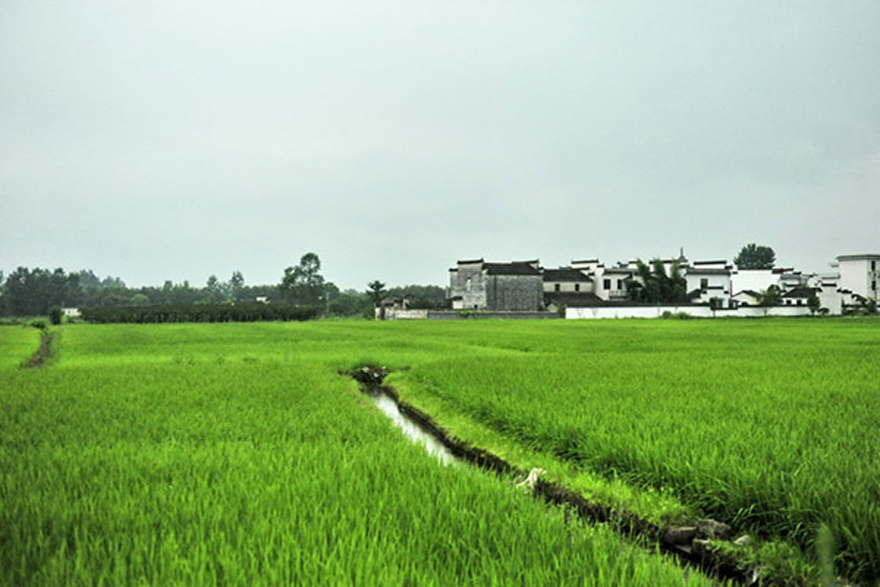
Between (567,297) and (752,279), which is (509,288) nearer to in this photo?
(567,297)

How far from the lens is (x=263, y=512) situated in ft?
12.1

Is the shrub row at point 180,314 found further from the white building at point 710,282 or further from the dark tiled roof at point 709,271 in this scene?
the dark tiled roof at point 709,271

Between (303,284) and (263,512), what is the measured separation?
81.6m

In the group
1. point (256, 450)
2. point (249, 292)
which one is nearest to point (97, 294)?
point (249, 292)

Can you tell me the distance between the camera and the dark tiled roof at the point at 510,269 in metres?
57.5

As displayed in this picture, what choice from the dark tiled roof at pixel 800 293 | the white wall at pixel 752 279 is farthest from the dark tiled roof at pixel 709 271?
the white wall at pixel 752 279

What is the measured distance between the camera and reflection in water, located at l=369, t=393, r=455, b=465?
7209 millimetres

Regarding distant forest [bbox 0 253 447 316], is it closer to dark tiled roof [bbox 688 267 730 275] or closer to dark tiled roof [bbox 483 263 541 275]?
dark tiled roof [bbox 483 263 541 275]

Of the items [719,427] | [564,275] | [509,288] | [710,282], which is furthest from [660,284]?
[719,427]

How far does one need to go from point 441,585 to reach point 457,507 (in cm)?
112

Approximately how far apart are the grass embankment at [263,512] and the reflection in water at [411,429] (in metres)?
0.74

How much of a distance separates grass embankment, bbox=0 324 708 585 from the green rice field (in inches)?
0.8

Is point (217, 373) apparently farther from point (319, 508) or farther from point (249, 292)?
point (249, 292)

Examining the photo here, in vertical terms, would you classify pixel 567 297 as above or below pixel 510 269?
below
